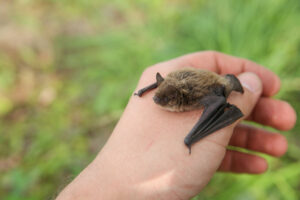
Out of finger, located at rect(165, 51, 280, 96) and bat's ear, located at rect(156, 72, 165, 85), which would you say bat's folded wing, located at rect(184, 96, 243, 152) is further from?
finger, located at rect(165, 51, 280, 96)

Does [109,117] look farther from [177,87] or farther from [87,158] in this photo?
[177,87]

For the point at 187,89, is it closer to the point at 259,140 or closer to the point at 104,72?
the point at 259,140

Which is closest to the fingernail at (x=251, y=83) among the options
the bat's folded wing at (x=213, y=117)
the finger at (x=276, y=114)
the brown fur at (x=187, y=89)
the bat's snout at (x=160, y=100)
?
the brown fur at (x=187, y=89)

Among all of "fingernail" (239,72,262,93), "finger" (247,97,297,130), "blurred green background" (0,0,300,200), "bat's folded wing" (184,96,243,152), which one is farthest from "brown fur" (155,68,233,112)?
"blurred green background" (0,0,300,200)

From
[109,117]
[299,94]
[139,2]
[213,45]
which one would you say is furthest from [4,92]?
[299,94]

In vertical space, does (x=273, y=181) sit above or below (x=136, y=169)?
below

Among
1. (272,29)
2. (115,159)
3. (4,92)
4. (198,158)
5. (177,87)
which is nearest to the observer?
(198,158)
